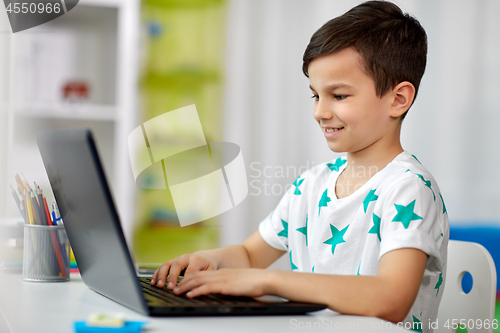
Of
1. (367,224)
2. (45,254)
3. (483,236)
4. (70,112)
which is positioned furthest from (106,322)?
(483,236)

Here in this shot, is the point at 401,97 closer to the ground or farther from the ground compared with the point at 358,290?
farther from the ground

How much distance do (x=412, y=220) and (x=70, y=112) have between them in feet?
4.86

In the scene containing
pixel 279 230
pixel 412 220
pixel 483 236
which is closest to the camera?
pixel 412 220

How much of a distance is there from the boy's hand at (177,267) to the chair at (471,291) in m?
0.46

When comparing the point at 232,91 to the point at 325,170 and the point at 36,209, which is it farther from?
the point at 36,209

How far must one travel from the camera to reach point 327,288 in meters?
0.56

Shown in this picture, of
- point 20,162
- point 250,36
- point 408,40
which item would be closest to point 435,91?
point 250,36

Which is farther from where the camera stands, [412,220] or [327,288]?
[412,220]

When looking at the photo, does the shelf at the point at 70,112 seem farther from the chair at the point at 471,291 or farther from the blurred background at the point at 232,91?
the chair at the point at 471,291

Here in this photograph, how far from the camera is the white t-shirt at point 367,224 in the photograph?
69cm

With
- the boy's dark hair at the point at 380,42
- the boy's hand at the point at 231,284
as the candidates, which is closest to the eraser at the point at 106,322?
the boy's hand at the point at 231,284

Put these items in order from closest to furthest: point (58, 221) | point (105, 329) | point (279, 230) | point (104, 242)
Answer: point (105, 329) < point (104, 242) < point (58, 221) < point (279, 230)

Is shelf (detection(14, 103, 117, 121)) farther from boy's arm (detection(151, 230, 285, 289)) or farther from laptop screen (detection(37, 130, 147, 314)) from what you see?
laptop screen (detection(37, 130, 147, 314))

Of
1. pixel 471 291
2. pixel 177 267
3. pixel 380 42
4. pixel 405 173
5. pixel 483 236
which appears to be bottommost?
pixel 483 236
